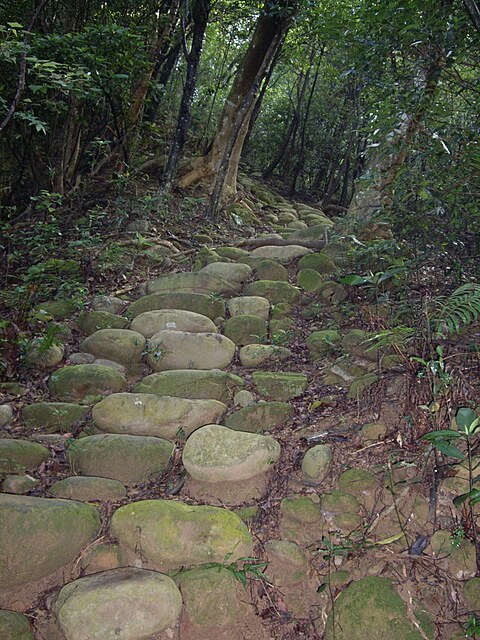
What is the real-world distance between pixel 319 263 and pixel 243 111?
11.8 ft

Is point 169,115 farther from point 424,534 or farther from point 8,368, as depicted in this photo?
point 424,534

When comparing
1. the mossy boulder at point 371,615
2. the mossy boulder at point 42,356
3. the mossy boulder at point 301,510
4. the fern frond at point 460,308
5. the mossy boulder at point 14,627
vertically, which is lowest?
the mossy boulder at point 14,627

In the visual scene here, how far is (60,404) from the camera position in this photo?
3.40 m

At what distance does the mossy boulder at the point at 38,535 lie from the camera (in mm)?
2230

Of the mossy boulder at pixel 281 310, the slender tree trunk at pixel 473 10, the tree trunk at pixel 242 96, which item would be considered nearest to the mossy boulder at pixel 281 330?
the mossy boulder at pixel 281 310

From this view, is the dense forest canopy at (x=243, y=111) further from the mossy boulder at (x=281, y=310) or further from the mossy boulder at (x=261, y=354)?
the mossy boulder at (x=261, y=354)

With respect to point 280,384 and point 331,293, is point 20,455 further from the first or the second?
point 331,293

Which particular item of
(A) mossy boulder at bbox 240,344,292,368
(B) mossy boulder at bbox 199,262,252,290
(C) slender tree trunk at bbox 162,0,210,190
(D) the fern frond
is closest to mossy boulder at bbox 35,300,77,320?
(B) mossy boulder at bbox 199,262,252,290

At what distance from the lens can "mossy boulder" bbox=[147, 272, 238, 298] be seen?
498 cm

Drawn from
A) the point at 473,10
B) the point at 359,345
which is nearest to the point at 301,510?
the point at 359,345

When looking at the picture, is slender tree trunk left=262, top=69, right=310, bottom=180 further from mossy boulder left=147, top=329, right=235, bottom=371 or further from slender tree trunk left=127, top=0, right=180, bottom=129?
mossy boulder left=147, top=329, right=235, bottom=371

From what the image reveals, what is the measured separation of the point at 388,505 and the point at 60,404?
222 centimetres

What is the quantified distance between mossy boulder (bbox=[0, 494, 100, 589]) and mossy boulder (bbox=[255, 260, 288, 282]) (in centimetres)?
328

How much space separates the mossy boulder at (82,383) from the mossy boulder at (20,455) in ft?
2.16
